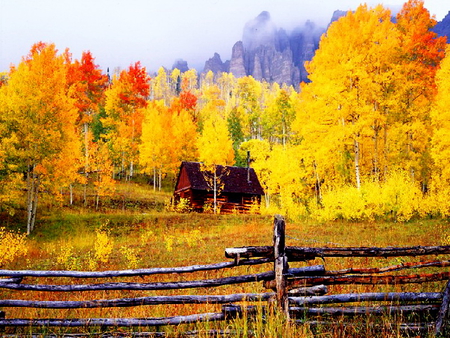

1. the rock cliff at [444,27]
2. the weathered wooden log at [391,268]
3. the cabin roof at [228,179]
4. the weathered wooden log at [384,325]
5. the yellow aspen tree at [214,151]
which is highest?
the rock cliff at [444,27]

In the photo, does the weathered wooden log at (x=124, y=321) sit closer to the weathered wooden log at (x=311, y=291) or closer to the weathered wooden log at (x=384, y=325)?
the weathered wooden log at (x=311, y=291)

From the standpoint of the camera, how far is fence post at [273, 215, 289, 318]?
4.75 m

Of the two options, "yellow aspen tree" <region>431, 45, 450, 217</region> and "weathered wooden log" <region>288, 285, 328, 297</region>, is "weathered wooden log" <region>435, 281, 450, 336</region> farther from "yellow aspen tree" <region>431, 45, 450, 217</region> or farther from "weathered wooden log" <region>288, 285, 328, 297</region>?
"yellow aspen tree" <region>431, 45, 450, 217</region>

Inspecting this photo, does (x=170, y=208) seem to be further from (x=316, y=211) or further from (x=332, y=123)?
(x=332, y=123)

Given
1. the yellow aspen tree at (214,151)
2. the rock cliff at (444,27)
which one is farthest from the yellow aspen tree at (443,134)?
the rock cliff at (444,27)

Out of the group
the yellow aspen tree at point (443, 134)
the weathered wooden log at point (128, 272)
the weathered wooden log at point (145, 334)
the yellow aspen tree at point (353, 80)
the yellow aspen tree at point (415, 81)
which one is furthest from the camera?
the yellow aspen tree at point (415, 81)

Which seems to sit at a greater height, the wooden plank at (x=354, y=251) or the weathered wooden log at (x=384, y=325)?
the wooden plank at (x=354, y=251)

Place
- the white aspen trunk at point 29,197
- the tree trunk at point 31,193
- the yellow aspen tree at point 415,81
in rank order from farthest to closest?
the yellow aspen tree at point 415,81, the tree trunk at point 31,193, the white aspen trunk at point 29,197

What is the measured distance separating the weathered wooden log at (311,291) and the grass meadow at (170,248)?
0.48 metres

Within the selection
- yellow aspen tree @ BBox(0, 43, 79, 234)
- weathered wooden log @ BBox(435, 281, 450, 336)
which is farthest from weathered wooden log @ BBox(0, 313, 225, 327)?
yellow aspen tree @ BBox(0, 43, 79, 234)

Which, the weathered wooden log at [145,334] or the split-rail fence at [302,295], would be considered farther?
the split-rail fence at [302,295]

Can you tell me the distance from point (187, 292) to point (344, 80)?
16855 mm

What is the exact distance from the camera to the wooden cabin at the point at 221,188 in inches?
1356

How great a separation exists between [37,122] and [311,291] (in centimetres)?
2139
